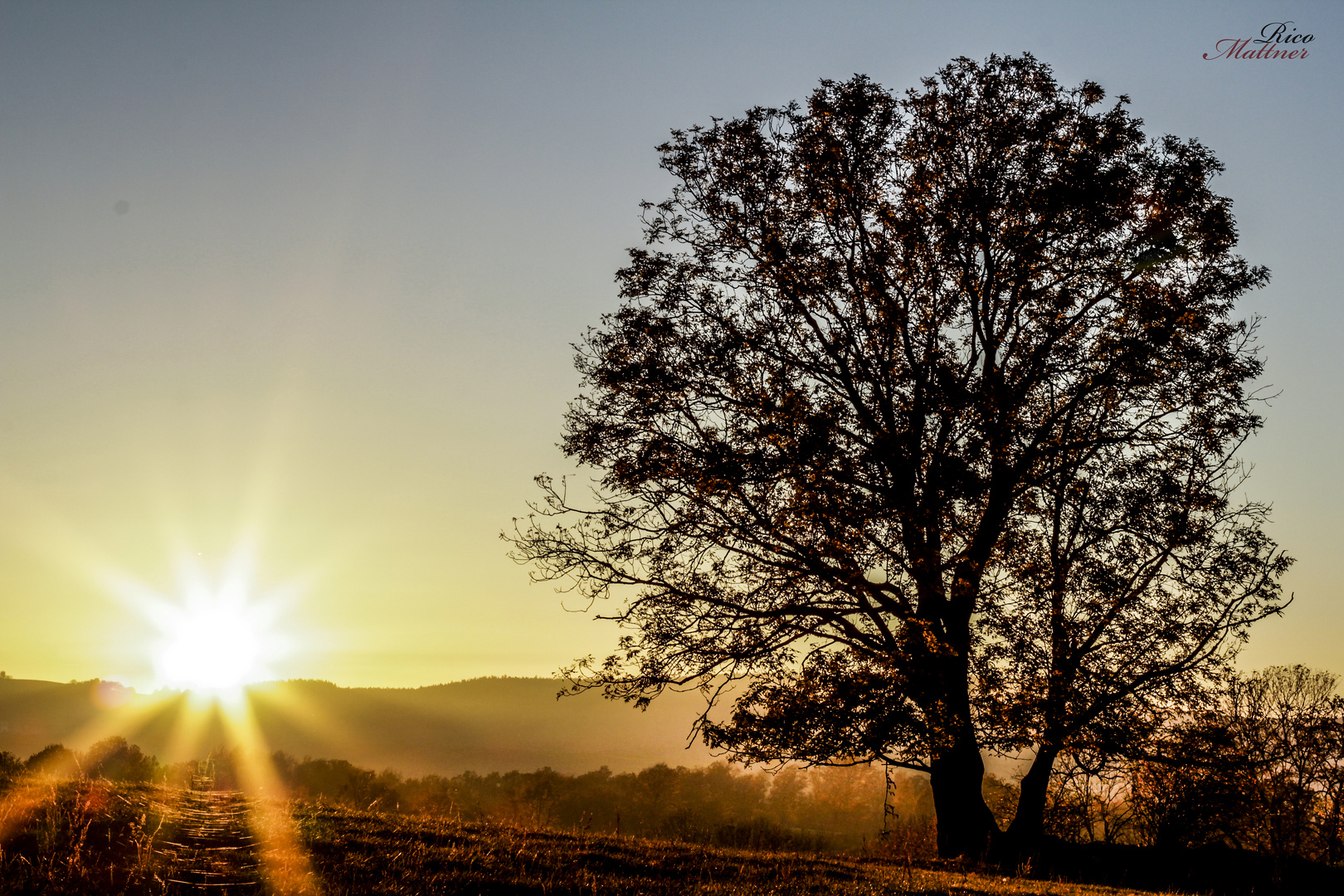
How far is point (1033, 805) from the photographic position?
15867mm

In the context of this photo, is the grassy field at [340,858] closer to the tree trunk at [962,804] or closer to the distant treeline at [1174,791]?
the distant treeline at [1174,791]

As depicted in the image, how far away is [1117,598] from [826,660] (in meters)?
5.04

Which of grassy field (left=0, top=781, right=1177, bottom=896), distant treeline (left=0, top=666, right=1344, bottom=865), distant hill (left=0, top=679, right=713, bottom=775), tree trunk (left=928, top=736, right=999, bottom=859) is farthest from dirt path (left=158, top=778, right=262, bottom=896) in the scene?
distant hill (left=0, top=679, right=713, bottom=775)

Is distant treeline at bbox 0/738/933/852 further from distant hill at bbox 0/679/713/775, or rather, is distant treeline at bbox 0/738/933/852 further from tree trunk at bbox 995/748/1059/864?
tree trunk at bbox 995/748/1059/864

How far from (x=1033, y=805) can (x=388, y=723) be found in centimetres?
13971

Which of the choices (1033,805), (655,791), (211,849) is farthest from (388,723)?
(211,849)

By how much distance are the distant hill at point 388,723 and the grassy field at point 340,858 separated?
305ft

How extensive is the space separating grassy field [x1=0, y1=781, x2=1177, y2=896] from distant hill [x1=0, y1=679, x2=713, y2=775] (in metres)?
93.0

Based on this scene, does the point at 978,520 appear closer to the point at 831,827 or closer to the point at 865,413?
the point at 865,413

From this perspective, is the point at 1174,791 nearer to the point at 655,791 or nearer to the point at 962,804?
the point at 962,804

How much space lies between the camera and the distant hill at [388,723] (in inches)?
4313

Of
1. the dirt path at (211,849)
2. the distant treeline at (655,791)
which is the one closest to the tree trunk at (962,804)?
the dirt path at (211,849)

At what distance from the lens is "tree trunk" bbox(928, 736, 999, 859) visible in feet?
48.0

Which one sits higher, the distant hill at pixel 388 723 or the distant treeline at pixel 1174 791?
the distant treeline at pixel 1174 791
